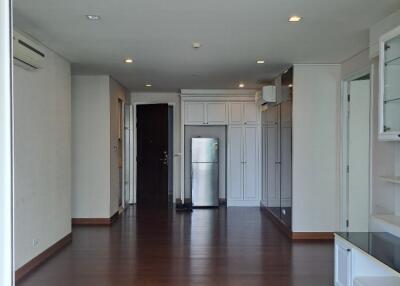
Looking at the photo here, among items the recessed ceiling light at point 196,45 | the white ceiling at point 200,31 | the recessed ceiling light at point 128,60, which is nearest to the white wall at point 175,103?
the white ceiling at point 200,31

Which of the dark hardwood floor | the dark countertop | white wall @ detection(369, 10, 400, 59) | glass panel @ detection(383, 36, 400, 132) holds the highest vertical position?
white wall @ detection(369, 10, 400, 59)

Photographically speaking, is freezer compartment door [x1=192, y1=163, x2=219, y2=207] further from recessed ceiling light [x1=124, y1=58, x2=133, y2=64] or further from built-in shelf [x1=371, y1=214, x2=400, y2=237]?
built-in shelf [x1=371, y1=214, x2=400, y2=237]

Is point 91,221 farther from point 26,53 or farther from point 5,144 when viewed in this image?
point 5,144

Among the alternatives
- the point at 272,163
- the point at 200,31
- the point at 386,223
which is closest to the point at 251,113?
the point at 272,163

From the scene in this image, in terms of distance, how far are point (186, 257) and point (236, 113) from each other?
451cm

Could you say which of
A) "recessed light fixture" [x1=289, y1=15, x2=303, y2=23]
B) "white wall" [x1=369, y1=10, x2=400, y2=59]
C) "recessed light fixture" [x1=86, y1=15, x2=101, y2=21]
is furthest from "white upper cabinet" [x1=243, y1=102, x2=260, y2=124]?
"recessed light fixture" [x1=86, y1=15, x2=101, y2=21]

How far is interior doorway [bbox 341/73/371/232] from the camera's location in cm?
540

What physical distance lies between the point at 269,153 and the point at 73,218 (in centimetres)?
375

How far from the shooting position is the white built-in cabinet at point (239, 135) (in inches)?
345

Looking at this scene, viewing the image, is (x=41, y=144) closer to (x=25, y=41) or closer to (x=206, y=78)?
(x=25, y=41)

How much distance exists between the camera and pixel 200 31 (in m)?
4.11

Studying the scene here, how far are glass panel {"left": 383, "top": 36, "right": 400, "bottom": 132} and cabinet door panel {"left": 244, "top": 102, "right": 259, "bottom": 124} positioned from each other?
5.34 m

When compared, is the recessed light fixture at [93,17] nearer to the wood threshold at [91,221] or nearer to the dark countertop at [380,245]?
the dark countertop at [380,245]

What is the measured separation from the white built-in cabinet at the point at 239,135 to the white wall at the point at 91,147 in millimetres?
2362
